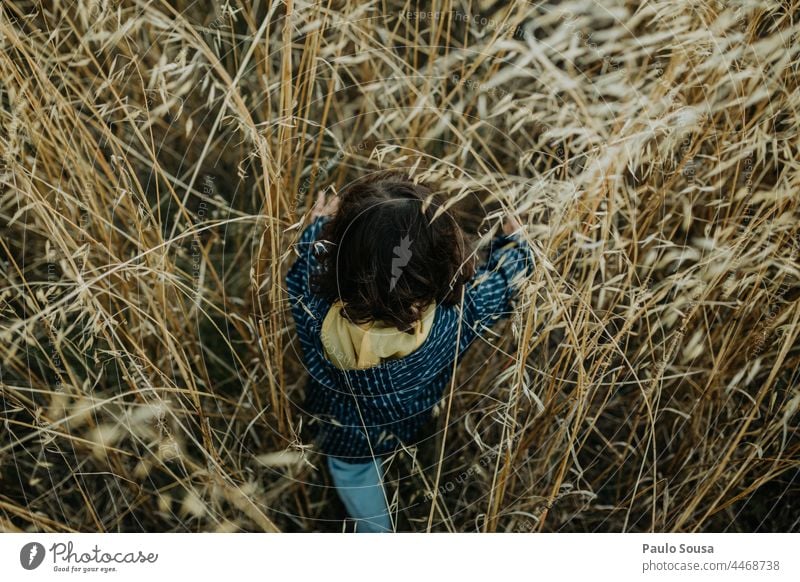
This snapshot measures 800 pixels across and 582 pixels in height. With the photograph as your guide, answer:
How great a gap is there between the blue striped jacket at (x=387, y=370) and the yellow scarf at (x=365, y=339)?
16 millimetres

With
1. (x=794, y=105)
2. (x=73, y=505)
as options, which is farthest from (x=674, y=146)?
(x=73, y=505)

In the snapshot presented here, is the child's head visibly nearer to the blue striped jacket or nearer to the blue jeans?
the blue striped jacket

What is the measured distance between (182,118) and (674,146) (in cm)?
64

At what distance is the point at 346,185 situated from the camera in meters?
0.77

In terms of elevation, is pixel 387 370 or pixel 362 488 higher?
pixel 387 370

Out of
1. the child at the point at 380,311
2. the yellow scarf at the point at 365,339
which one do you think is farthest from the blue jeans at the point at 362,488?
the yellow scarf at the point at 365,339

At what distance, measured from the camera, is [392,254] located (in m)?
0.62

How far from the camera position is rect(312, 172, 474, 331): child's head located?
0.62 metres

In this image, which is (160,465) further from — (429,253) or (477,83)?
(477,83)

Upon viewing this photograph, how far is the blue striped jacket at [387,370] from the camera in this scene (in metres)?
0.70

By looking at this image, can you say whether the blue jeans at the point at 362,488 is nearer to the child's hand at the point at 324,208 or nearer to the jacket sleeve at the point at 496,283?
the jacket sleeve at the point at 496,283

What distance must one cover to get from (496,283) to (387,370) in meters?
0.17

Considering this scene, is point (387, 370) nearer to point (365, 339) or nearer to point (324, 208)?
point (365, 339)

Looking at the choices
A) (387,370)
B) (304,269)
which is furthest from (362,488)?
(304,269)
